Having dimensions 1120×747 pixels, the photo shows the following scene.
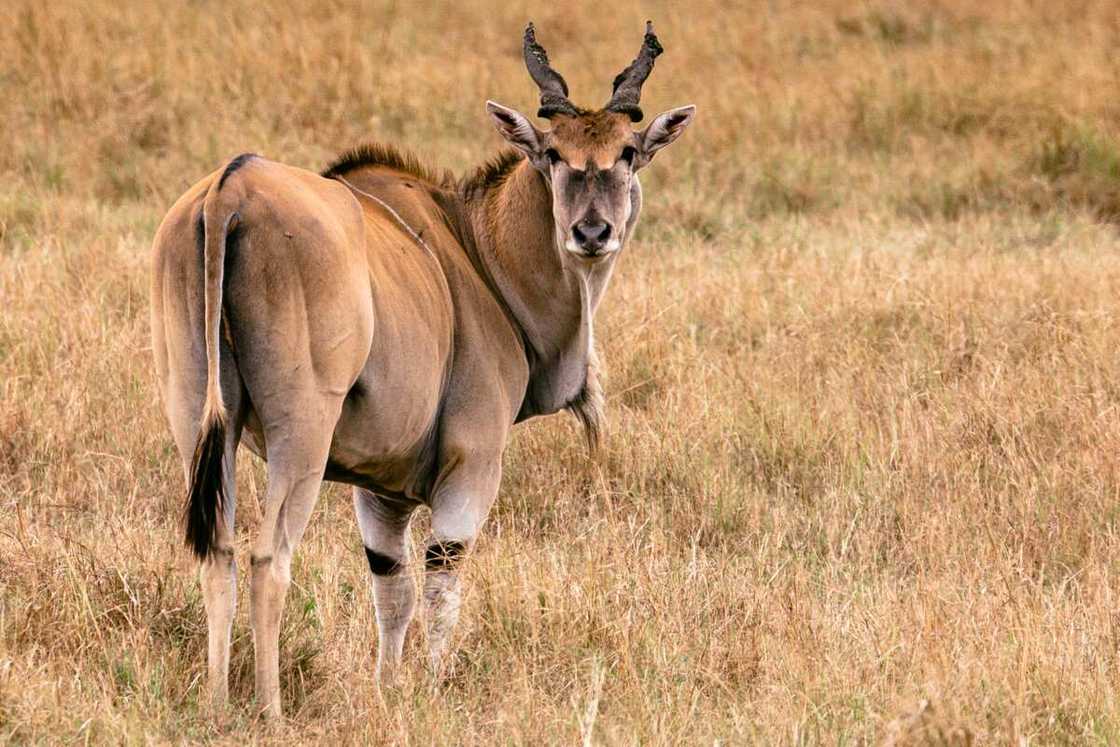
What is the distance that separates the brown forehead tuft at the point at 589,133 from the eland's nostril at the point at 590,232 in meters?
0.26

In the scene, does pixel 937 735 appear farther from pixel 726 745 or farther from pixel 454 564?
pixel 454 564

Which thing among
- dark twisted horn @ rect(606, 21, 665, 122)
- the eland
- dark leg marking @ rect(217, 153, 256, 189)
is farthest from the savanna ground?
dark twisted horn @ rect(606, 21, 665, 122)

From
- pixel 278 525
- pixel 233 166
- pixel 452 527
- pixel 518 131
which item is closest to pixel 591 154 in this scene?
pixel 518 131

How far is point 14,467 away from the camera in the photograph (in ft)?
20.8

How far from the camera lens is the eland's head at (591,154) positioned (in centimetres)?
511

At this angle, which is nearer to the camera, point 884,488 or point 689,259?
point 884,488

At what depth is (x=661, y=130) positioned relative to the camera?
5.48m

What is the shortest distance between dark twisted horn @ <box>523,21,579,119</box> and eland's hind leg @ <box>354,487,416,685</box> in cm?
133

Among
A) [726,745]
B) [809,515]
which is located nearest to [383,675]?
[726,745]

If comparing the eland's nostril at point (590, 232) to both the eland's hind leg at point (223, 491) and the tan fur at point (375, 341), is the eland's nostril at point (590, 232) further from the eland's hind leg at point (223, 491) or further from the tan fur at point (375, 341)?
the eland's hind leg at point (223, 491)

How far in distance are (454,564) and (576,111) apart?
1.52 meters

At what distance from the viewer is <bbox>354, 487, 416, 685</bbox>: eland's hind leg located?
16.8 feet

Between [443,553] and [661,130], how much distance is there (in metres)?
1.56

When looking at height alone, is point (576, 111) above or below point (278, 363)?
above
